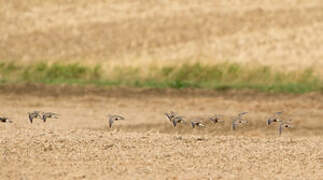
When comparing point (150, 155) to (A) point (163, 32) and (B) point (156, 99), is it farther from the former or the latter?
(A) point (163, 32)

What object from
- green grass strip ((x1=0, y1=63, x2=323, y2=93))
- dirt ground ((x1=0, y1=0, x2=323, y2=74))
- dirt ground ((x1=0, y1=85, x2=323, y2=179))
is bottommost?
dirt ground ((x1=0, y1=85, x2=323, y2=179))

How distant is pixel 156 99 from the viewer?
1759cm

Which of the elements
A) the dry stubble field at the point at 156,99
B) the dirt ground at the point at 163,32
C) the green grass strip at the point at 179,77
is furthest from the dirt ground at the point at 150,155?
the dirt ground at the point at 163,32

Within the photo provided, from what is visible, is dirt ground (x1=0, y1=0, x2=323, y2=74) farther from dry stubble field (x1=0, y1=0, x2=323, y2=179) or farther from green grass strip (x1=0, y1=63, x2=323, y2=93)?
green grass strip (x1=0, y1=63, x2=323, y2=93)

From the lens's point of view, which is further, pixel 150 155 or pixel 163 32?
pixel 163 32

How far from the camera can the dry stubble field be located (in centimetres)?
757

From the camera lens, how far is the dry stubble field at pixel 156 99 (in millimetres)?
7566

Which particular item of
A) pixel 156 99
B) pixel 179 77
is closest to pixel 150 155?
pixel 156 99

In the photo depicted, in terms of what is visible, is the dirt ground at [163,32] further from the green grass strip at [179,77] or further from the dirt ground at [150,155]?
the dirt ground at [150,155]

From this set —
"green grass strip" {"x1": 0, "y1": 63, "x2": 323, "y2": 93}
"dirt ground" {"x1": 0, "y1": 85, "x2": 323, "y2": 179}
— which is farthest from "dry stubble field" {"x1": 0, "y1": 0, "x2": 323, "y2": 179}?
"green grass strip" {"x1": 0, "y1": 63, "x2": 323, "y2": 93}

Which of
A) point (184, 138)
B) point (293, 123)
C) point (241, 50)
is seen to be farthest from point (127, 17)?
point (184, 138)

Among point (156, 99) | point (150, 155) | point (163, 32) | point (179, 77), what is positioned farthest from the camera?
point (163, 32)

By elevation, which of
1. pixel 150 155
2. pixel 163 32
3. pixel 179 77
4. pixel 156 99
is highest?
pixel 163 32

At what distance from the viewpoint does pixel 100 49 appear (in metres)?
25.4
